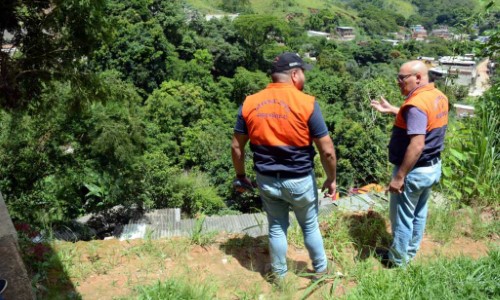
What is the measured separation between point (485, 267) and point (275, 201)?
1276 mm

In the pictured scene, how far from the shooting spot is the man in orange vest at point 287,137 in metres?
2.32

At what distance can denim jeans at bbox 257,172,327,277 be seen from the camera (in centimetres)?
242

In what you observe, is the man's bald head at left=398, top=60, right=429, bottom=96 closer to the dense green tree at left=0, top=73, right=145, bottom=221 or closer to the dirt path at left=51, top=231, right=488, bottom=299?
the dirt path at left=51, top=231, right=488, bottom=299

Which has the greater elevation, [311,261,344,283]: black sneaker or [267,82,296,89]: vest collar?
[267,82,296,89]: vest collar

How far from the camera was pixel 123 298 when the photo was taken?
245cm

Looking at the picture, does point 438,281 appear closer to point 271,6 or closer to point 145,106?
point 145,106

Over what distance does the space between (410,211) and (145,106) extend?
72.6ft

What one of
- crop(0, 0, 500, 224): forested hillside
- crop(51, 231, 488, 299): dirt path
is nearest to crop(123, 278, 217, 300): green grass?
crop(51, 231, 488, 299): dirt path

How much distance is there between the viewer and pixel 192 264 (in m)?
3.00

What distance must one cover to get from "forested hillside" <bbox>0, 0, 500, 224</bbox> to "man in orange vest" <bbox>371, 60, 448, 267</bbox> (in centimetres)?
132

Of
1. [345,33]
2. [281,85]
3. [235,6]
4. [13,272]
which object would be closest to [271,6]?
[235,6]

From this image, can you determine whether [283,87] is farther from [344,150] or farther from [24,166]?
[344,150]

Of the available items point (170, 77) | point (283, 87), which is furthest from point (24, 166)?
point (170, 77)

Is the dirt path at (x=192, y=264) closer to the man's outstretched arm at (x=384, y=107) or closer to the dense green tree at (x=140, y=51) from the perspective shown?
the man's outstretched arm at (x=384, y=107)
